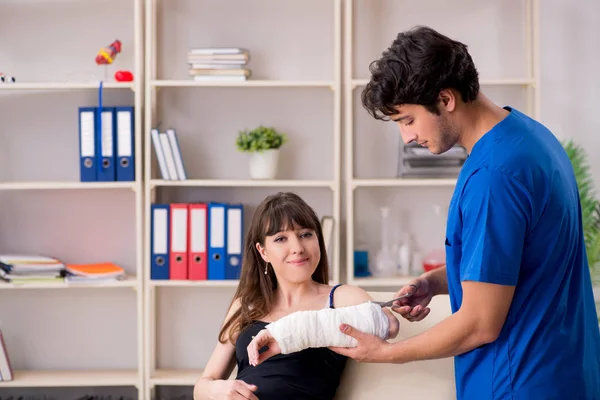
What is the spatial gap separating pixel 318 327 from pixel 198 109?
2.05m

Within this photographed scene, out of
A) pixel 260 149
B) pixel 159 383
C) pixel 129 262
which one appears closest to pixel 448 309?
pixel 260 149

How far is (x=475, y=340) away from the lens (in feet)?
4.79

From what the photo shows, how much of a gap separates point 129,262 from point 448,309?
1.94 metres

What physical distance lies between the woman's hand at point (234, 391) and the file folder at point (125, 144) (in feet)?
5.08

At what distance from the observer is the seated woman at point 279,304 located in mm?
2020

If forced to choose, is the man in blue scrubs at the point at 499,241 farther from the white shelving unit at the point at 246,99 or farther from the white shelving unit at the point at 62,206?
the white shelving unit at the point at 62,206

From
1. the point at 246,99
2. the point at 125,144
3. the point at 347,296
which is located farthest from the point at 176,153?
the point at 347,296

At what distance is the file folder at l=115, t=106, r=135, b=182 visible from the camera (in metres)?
3.29

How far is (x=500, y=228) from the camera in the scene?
1.40 m

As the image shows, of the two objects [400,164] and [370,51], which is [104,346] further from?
[370,51]

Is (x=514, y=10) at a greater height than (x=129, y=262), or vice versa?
(x=514, y=10)

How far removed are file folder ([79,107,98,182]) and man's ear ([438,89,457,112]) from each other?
2.13 metres

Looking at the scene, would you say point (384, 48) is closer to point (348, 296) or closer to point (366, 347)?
point (348, 296)

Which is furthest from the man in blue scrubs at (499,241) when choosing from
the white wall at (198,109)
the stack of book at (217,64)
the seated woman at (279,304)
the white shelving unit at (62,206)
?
the white shelving unit at (62,206)
